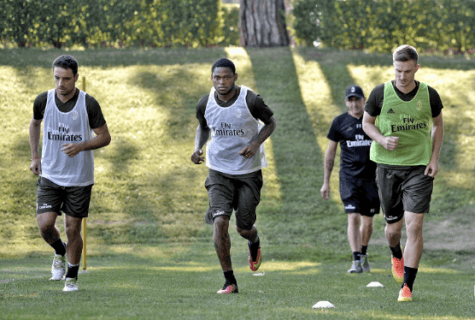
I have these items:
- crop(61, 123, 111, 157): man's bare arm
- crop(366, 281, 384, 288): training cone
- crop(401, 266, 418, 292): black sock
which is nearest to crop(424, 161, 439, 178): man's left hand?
crop(401, 266, 418, 292): black sock

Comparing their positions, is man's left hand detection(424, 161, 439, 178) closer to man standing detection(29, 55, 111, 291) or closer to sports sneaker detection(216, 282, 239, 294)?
sports sneaker detection(216, 282, 239, 294)

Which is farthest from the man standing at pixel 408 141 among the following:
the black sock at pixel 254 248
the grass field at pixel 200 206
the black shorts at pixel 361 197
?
the black shorts at pixel 361 197

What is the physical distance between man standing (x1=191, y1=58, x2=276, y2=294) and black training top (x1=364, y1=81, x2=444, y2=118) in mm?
1065

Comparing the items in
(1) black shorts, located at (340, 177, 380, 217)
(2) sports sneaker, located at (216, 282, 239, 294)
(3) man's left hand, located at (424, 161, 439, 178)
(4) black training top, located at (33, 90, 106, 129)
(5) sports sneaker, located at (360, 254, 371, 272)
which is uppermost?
(4) black training top, located at (33, 90, 106, 129)

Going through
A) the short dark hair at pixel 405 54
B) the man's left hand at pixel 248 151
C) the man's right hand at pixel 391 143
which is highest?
the short dark hair at pixel 405 54

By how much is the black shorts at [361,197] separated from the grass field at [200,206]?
932 millimetres

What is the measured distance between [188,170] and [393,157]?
8483 millimetres

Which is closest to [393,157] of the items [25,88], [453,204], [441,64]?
[453,204]

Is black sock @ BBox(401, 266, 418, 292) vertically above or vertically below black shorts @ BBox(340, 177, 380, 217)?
below

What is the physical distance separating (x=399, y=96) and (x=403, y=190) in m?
0.92

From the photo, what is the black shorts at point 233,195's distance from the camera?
6.54 m

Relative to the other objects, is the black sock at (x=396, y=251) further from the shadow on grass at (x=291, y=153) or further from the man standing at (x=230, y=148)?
the shadow on grass at (x=291, y=153)

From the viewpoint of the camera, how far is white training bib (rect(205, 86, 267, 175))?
21.6 feet

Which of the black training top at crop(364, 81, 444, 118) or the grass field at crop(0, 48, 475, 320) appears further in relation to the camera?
the black training top at crop(364, 81, 444, 118)
